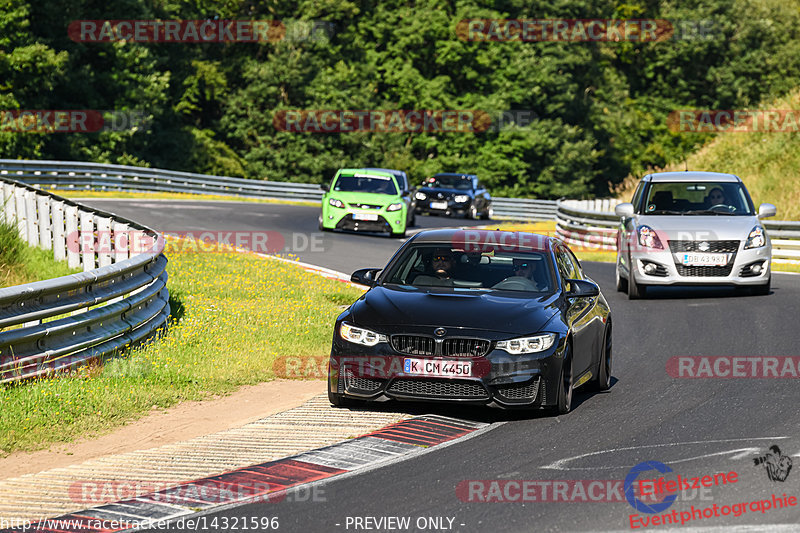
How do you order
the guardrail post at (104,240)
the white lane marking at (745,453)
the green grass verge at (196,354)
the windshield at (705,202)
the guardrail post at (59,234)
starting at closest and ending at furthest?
the white lane marking at (745,453)
the green grass verge at (196,354)
the guardrail post at (104,240)
the guardrail post at (59,234)
the windshield at (705,202)

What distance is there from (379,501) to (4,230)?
11550mm

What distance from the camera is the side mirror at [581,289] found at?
952cm

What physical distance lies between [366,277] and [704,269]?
8.49 metres

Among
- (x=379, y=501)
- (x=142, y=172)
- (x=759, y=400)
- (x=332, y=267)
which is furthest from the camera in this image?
(x=142, y=172)

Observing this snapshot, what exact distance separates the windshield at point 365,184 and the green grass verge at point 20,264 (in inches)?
472

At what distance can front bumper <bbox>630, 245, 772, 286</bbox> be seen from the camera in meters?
16.9

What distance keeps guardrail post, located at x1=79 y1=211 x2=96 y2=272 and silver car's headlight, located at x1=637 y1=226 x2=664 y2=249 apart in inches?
313

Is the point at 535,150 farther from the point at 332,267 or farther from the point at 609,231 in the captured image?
the point at 332,267

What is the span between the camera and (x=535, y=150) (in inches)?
2430

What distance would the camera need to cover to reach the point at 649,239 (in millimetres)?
17016

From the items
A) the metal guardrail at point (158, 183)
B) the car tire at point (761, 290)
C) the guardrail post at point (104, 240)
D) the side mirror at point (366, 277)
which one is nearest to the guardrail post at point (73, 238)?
the guardrail post at point (104, 240)

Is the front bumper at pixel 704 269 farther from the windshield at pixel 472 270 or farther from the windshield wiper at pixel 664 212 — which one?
the windshield at pixel 472 270

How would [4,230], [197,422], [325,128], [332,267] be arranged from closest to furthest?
[197,422], [4,230], [332,267], [325,128]

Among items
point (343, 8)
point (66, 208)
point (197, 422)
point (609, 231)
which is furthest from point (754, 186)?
point (343, 8)
